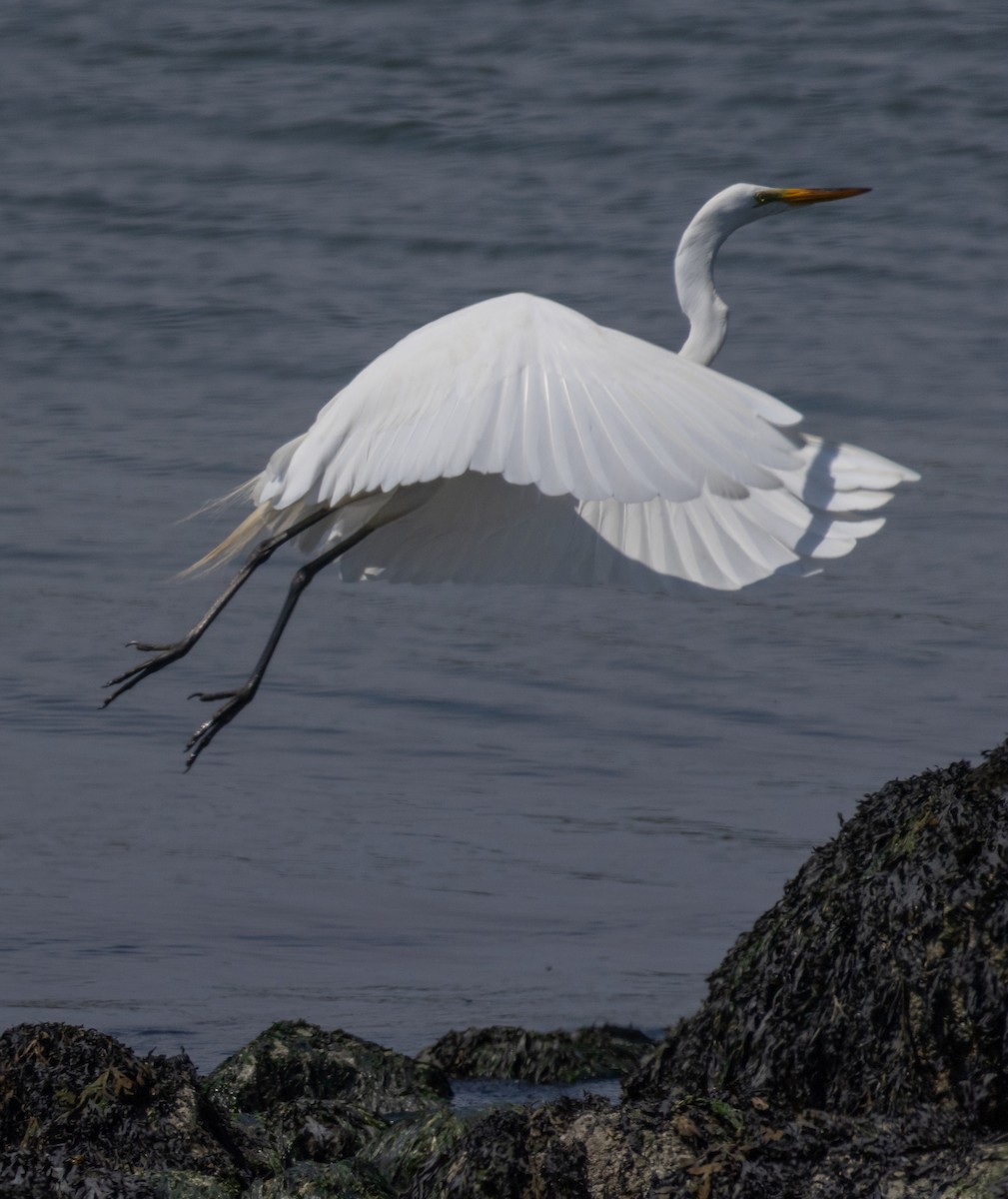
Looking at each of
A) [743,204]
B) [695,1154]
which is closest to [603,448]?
[695,1154]

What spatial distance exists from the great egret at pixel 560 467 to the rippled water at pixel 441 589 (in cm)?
96

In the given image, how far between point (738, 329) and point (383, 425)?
8.23 meters

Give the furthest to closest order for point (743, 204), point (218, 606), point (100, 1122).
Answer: point (743, 204) < point (218, 606) < point (100, 1122)

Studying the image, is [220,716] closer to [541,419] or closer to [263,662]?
[263,662]

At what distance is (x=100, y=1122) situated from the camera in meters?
3.71

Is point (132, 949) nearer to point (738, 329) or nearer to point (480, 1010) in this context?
point (480, 1010)

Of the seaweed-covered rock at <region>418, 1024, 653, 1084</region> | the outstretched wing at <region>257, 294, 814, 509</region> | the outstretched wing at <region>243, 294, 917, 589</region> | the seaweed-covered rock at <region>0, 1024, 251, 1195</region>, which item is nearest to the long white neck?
the outstretched wing at <region>243, 294, 917, 589</region>

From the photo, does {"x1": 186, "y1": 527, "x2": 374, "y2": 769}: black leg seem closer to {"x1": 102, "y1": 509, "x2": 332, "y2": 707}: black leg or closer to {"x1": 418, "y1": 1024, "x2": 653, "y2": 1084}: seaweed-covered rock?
{"x1": 102, "y1": 509, "x2": 332, "y2": 707}: black leg

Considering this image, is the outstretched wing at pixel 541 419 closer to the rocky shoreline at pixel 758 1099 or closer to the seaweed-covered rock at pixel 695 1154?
the rocky shoreline at pixel 758 1099

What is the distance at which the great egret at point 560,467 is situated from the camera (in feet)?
13.0

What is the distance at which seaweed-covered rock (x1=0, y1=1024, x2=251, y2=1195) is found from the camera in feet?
11.8

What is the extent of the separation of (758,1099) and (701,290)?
108 inches

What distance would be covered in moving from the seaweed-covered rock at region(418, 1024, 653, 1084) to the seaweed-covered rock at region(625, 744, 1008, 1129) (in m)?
0.57

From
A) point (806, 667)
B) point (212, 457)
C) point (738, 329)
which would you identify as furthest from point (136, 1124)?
point (738, 329)
